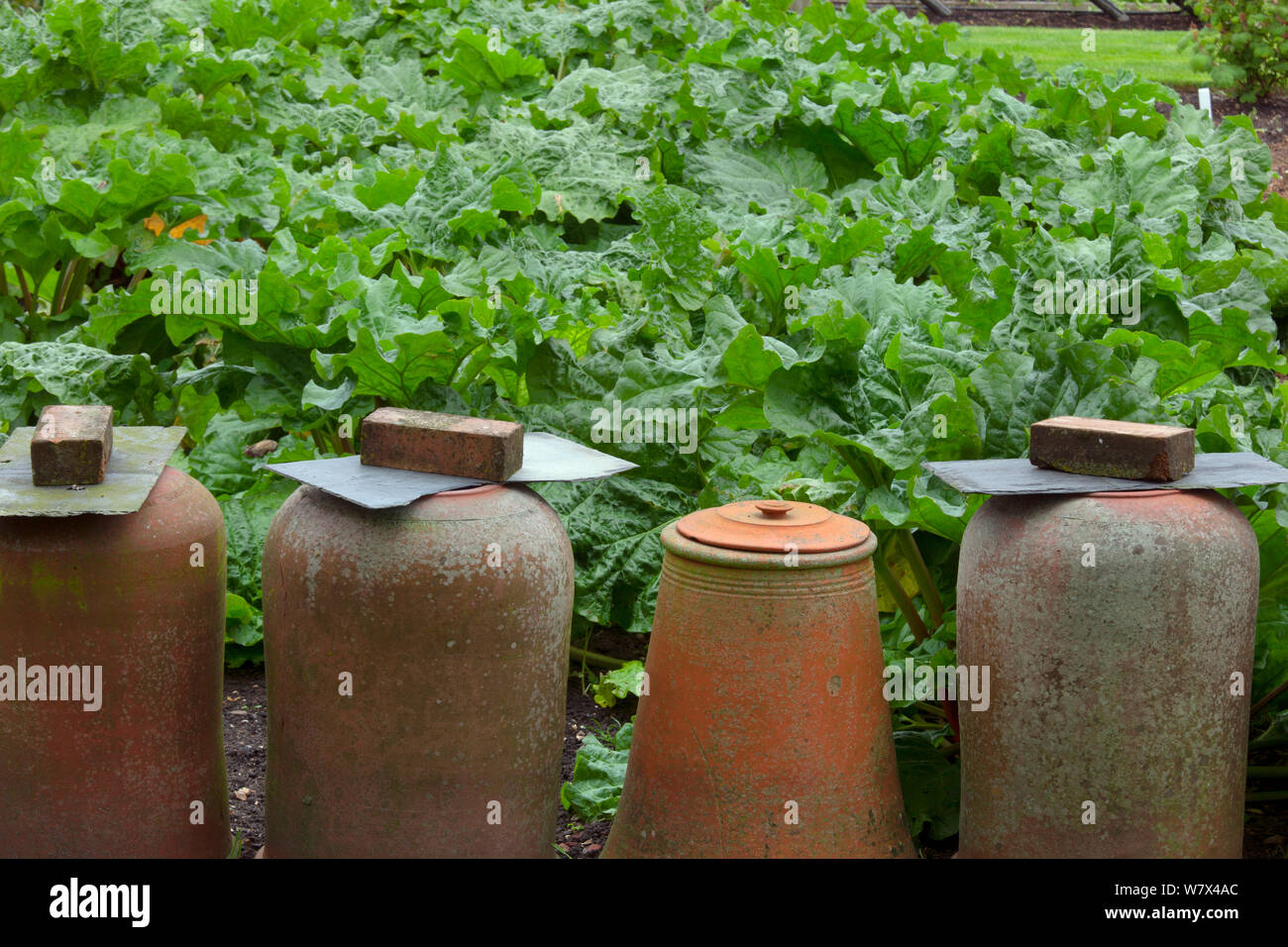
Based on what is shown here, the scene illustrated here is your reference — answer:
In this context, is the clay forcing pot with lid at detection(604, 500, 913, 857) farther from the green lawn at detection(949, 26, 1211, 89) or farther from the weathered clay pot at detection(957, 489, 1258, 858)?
the green lawn at detection(949, 26, 1211, 89)

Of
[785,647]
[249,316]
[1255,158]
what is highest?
[1255,158]

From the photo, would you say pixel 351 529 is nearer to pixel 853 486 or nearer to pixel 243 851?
pixel 243 851

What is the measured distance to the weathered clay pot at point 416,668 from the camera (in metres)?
2.70

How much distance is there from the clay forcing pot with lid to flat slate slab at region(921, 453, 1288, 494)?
0.75 ft

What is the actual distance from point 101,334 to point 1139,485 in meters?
3.13

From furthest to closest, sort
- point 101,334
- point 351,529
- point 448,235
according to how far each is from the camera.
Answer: point 448,235 < point 101,334 < point 351,529

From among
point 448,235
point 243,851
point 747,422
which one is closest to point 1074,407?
point 747,422

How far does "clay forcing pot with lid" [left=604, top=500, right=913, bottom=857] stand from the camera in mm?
2773

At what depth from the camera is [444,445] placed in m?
2.84

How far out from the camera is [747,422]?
12.4 ft

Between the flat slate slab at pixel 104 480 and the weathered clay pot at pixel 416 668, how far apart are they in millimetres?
279

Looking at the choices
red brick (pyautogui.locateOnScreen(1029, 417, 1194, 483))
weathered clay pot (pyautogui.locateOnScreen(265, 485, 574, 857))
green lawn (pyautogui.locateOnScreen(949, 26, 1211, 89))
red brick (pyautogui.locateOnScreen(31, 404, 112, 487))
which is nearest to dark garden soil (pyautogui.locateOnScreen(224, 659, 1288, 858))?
weathered clay pot (pyautogui.locateOnScreen(265, 485, 574, 857))

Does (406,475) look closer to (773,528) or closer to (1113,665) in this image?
(773,528)

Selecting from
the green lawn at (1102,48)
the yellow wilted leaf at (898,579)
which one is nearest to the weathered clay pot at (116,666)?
the yellow wilted leaf at (898,579)
